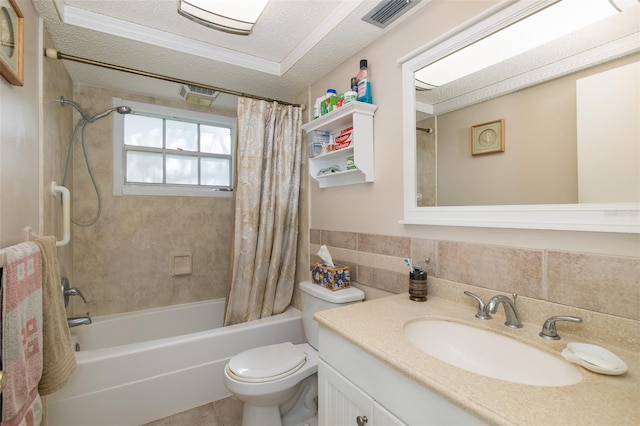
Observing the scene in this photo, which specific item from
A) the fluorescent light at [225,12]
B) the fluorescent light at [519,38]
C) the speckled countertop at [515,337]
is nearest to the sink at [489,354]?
the speckled countertop at [515,337]

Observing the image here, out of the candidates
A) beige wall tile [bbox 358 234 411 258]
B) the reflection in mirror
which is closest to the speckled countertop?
beige wall tile [bbox 358 234 411 258]

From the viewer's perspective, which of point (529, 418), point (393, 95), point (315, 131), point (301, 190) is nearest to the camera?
point (529, 418)

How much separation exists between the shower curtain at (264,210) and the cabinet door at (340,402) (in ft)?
3.52

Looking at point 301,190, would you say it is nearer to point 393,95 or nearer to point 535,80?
point 393,95

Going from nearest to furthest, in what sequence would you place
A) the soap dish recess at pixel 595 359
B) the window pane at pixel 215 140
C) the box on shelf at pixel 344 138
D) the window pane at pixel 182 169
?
1. the soap dish recess at pixel 595 359
2. the box on shelf at pixel 344 138
3. the window pane at pixel 182 169
4. the window pane at pixel 215 140

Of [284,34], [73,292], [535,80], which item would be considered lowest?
[73,292]

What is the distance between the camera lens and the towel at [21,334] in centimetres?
83

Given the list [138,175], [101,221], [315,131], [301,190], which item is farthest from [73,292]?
→ [315,131]

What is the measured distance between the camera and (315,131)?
6.47ft

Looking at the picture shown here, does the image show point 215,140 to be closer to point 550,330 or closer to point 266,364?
point 266,364

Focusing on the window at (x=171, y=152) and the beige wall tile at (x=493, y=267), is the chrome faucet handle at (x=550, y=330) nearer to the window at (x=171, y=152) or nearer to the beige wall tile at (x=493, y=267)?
the beige wall tile at (x=493, y=267)

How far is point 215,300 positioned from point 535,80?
2.65 metres

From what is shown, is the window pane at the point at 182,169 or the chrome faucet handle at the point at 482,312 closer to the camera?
the chrome faucet handle at the point at 482,312

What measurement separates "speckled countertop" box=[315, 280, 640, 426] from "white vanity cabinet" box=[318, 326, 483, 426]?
4 cm
